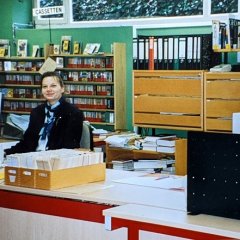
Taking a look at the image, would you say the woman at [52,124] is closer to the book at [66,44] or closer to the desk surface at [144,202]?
the desk surface at [144,202]

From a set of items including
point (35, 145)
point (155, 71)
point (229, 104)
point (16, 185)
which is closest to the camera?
point (16, 185)

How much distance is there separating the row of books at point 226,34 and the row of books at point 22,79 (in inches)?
104

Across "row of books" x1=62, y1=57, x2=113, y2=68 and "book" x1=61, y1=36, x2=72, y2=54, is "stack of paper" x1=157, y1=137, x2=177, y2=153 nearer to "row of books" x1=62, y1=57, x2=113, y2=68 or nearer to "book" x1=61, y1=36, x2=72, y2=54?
"row of books" x1=62, y1=57, x2=113, y2=68

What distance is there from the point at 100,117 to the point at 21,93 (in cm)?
120

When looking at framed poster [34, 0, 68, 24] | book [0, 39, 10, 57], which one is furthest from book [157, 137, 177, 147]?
book [0, 39, 10, 57]

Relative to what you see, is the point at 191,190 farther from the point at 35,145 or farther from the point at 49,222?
the point at 35,145

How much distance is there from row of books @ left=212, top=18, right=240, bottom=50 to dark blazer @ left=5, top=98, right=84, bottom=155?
5.15ft

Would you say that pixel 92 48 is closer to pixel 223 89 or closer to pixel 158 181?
pixel 223 89

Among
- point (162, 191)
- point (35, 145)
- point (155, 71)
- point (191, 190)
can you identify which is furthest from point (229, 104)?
point (191, 190)

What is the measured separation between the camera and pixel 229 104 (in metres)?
5.24

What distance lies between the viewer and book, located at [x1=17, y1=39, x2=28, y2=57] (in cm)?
728

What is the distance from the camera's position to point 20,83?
23.9 feet

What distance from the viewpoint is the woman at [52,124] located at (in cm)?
449

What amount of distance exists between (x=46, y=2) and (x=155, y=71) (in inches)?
96.5
